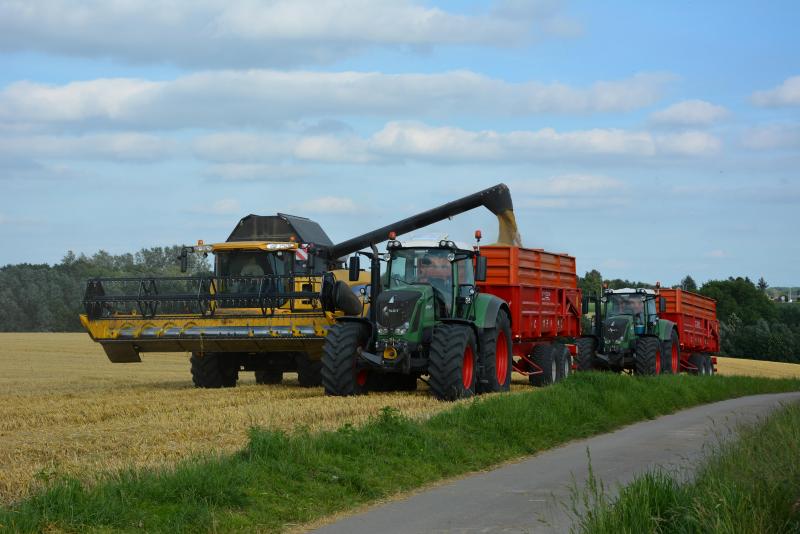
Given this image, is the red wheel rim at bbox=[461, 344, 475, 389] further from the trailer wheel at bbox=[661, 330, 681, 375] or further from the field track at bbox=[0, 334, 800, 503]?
the trailer wheel at bbox=[661, 330, 681, 375]

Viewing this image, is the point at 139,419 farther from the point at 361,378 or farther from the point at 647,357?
the point at 647,357

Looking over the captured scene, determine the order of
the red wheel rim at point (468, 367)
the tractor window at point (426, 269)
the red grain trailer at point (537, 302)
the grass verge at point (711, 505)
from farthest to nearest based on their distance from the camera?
the red grain trailer at point (537, 302) → the tractor window at point (426, 269) → the red wheel rim at point (468, 367) → the grass verge at point (711, 505)

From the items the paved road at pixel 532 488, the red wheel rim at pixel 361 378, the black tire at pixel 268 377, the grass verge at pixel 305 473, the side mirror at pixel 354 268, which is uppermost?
the side mirror at pixel 354 268

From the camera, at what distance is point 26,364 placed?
36.3m

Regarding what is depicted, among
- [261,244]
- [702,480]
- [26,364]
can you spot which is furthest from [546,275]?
[26,364]

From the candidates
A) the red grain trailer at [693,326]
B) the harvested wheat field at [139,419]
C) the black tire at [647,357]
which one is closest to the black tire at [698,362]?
the red grain trailer at [693,326]

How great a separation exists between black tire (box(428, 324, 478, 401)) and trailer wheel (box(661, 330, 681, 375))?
579 inches

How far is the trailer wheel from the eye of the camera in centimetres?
3161

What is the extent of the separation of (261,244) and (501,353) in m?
5.29

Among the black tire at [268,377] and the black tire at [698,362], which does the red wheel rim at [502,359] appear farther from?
the black tire at [698,362]

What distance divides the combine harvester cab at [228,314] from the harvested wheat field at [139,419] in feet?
2.52

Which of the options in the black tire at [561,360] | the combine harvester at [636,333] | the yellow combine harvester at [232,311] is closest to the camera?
the yellow combine harvester at [232,311]

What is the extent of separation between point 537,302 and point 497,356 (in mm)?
3276

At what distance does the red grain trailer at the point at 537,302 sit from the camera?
22391 mm
